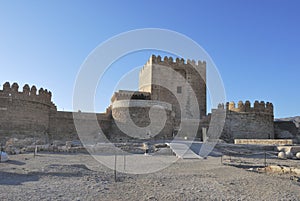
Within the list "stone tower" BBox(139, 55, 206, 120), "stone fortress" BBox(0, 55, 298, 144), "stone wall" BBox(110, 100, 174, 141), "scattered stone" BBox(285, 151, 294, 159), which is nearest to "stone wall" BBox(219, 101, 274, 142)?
"stone fortress" BBox(0, 55, 298, 144)

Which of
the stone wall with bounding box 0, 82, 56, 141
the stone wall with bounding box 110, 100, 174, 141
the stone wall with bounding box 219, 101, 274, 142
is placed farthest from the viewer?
the stone wall with bounding box 219, 101, 274, 142

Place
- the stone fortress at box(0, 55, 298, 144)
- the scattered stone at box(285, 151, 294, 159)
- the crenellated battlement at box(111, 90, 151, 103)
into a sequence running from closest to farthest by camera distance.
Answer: the scattered stone at box(285, 151, 294, 159)
the stone fortress at box(0, 55, 298, 144)
the crenellated battlement at box(111, 90, 151, 103)

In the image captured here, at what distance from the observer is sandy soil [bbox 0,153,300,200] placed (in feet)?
18.5

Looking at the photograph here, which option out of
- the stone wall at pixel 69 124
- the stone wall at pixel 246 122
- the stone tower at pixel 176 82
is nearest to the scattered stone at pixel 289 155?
the stone wall at pixel 246 122

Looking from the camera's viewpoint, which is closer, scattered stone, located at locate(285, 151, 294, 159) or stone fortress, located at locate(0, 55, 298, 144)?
scattered stone, located at locate(285, 151, 294, 159)

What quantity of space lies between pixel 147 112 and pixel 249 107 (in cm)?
929

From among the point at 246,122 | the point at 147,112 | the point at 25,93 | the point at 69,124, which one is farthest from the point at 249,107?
the point at 25,93

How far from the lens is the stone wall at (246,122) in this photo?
77.1 ft

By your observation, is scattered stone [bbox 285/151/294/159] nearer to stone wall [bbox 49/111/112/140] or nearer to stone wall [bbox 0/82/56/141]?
stone wall [bbox 49/111/112/140]

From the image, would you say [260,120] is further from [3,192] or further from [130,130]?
[3,192]

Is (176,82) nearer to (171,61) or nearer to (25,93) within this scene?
(171,61)

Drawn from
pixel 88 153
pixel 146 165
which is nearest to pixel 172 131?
pixel 88 153

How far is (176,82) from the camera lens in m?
25.6

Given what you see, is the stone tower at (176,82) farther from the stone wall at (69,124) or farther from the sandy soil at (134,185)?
the sandy soil at (134,185)
